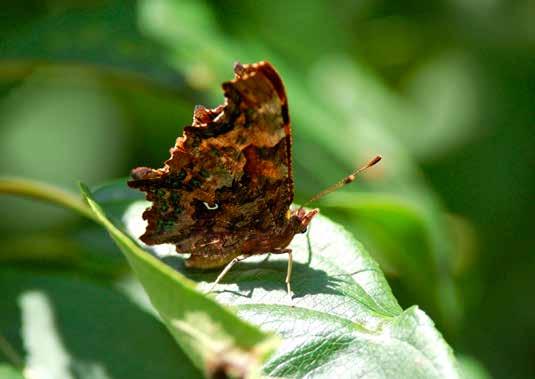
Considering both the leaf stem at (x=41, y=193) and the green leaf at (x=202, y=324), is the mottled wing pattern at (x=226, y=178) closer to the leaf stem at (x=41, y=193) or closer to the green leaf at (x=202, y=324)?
the leaf stem at (x=41, y=193)

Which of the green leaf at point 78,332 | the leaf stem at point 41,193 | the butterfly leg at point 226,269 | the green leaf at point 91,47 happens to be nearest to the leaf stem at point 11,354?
the green leaf at point 78,332

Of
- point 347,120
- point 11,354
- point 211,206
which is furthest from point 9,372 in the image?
point 347,120

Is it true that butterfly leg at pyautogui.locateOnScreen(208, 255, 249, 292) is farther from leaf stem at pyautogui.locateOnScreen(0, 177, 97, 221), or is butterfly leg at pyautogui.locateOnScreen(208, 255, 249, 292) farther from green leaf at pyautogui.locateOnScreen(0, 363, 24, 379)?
green leaf at pyautogui.locateOnScreen(0, 363, 24, 379)

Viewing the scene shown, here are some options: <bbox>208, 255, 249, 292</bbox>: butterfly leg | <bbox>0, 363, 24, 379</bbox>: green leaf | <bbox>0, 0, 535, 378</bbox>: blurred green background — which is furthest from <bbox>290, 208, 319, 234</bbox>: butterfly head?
<bbox>0, 363, 24, 379</bbox>: green leaf

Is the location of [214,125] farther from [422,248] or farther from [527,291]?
[527,291]

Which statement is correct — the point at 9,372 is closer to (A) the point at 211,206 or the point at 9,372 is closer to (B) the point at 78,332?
(B) the point at 78,332
